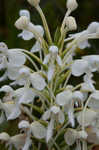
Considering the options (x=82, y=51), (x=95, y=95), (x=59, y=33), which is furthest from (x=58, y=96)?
(x=82, y=51)

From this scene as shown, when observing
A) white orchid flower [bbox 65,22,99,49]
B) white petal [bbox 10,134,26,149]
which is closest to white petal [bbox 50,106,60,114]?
white petal [bbox 10,134,26,149]

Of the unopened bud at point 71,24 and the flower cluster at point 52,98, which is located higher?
the unopened bud at point 71,24

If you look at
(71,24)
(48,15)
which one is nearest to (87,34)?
(71,24)

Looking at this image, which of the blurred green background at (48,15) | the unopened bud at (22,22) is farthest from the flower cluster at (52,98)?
the blurred green background at (48,15)

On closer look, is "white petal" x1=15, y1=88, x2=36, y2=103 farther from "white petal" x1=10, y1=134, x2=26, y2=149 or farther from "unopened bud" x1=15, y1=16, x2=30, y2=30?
"unopened bud" x1=15, y1=16, x2=30, y2=30

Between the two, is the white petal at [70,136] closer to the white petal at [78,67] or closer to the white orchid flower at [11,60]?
the white petal at [78,67]

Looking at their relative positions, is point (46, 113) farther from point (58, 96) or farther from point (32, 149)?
point (32, 149)

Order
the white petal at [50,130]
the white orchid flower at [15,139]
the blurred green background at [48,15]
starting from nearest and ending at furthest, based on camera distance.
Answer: the white petal at [50,130] → the white orchid flower at [15,139] → the blurred green background at [48,15]
